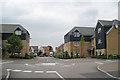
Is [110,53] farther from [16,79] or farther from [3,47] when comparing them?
[16,79]

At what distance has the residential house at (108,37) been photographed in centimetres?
3734

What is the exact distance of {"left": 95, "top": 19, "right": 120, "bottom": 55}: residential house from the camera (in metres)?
37.3

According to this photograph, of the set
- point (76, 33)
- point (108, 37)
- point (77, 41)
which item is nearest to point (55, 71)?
point (108, 37)

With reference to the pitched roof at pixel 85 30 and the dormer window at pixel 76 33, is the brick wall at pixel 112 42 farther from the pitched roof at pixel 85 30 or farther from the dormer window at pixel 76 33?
the pitched roof at pixel 85 30

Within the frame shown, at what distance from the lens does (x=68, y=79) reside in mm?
9836

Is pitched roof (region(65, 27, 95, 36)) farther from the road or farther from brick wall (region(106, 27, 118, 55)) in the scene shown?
the road

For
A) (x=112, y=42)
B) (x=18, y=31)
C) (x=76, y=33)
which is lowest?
(x=112, y=42)

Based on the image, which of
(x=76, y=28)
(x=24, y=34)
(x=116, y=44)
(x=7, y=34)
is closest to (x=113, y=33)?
(x=116, y=44)

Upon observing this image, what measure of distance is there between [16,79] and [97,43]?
35191 millimetres

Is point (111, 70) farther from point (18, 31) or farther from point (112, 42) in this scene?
point (18, 31)

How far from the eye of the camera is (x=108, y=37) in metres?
37.4

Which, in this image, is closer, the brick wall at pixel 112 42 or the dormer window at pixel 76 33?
the brick wall at pixel 112 42

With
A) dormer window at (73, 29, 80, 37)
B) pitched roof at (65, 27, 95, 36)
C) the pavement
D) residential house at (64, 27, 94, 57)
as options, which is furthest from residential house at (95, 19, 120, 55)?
the pavement

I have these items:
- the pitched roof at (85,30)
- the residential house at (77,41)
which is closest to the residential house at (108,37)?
the residential house at (77,41)
